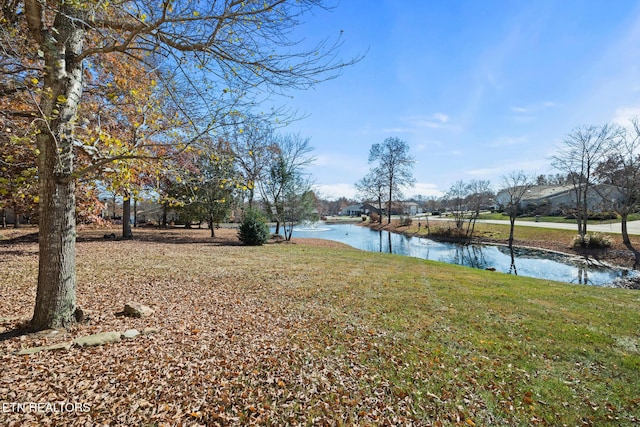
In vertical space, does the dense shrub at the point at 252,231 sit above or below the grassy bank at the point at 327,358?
above

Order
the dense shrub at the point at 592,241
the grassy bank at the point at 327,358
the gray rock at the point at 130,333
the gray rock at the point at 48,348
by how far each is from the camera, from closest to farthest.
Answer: the grassy bank at the point at 327,358 → the gray rock at the point at 48,348 → the gray rock at the point at 130,333 → the dense shrub at the point at 592,241

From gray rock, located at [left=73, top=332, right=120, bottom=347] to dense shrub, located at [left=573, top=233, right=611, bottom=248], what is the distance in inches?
914

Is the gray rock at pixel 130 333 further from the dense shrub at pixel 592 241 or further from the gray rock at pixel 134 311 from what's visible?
the dense shrub at pixel 592 241

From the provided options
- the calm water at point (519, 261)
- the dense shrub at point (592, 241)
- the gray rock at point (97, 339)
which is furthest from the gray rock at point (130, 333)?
the dense shrub at point (592, 241)

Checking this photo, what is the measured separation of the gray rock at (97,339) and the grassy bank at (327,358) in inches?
5.1

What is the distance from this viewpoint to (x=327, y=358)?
3709 mm

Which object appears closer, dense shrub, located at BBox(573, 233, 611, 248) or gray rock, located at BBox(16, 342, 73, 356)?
gray rock, located at BBox(16, 342, 73, 356)

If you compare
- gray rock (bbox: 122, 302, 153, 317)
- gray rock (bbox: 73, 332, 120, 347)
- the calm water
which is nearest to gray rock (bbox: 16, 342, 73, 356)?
gray rock (bbox: 73, 332, 120, 347)

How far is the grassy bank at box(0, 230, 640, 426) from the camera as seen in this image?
2766mm

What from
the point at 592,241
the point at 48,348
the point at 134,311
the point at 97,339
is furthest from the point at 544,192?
the point at 48,348

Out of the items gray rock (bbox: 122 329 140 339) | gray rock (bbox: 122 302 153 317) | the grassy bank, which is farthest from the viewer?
gray rock (bbox: 122 302 153 317)

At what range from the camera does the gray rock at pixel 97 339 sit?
3365mm

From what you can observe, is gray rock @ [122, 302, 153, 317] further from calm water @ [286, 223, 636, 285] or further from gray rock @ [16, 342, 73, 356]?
calm water @ [286, 223, 636, 285]

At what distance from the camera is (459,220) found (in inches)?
1035
